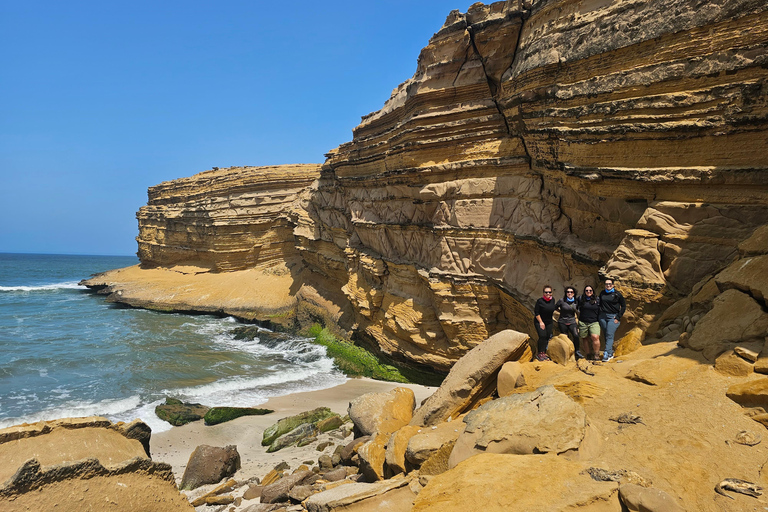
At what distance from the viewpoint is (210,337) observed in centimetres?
2255

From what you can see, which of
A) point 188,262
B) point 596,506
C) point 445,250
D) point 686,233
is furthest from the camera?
point 188,262

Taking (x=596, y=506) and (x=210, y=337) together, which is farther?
(x=210, y=337)

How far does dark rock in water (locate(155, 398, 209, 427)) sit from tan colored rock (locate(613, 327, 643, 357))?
10.6 metres

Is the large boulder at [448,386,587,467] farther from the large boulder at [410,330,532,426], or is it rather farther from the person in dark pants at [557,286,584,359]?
the person in dark pants at [557,286,584,359]

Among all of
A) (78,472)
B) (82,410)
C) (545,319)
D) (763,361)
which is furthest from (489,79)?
(82,410)

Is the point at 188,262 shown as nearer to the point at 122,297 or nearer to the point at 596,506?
the point at 122,297

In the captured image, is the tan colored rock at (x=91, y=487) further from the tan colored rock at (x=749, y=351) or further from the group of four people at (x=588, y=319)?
the tan colored rock at (x=749, y=351)

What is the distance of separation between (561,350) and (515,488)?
3.82 meters

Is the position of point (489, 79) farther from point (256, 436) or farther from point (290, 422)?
point (256, 436)

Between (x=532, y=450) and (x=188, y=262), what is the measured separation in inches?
1453

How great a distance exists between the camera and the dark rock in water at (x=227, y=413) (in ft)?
38.4

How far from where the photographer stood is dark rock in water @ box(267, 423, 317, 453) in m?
9.81

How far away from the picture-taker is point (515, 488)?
3920mm

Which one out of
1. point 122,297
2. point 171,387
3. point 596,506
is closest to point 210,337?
point 171,387
